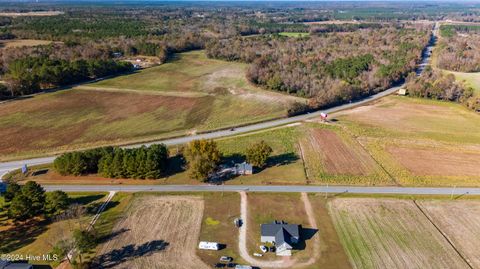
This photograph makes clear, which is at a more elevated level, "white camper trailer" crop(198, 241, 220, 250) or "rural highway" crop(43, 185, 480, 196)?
"rural highway" crop(43, 185, 480, 196)

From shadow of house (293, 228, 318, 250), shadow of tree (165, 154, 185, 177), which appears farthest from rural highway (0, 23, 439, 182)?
shadow of house (293, 228, 318, 250)

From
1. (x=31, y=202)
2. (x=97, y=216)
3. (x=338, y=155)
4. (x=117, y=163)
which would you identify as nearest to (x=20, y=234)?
(x=31, y=202)

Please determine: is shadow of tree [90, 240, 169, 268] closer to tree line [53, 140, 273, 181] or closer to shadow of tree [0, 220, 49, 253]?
shadow of tree [0, 220, 49, 253]

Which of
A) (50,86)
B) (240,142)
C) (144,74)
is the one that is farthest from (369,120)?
(50,86)

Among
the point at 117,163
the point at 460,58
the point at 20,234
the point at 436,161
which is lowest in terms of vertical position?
the point at 20,234

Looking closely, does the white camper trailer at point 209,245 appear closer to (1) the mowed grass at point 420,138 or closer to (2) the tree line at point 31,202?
(2) the tree line at point 31,202

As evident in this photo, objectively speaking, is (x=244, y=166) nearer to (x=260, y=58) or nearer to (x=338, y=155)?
(x=338, y=155)

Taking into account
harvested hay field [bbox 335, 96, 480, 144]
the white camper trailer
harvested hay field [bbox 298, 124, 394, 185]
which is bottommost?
the white camper trailer

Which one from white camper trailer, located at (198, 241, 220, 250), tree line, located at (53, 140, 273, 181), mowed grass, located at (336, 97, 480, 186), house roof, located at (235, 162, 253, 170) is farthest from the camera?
mowed grass, located at (336, 97, 480, 186)
